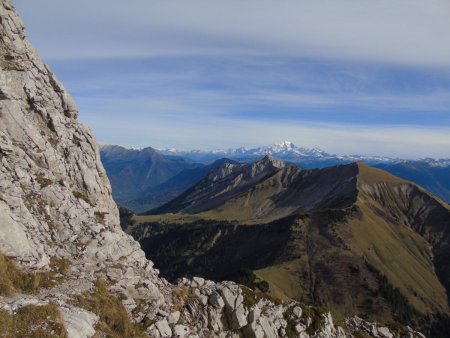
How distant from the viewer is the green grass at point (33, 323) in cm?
3156

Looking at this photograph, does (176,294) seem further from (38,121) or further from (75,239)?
(38,121)

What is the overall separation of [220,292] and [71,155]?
99.2ft

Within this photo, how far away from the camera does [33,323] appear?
1302 inches

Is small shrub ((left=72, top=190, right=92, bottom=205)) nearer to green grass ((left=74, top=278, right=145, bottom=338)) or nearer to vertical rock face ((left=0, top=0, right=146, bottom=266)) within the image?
vertical rock face ((left=0, top=0, right=146, bottom=266))

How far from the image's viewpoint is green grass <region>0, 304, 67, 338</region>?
31.6 m

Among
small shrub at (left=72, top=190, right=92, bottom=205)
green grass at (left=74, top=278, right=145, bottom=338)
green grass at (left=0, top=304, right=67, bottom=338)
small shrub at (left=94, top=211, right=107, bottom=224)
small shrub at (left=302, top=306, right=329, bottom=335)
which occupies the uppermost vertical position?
small shrub at (left=72, top=190, right=92, bottom=205)

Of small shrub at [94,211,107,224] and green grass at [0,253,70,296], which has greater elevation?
small shrub at [94,211,107,224]

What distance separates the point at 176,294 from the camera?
5634 cm

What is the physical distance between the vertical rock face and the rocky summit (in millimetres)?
155

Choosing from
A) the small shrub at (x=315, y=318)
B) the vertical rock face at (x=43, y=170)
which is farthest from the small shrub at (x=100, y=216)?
the small shrub at (x=315, y=318)

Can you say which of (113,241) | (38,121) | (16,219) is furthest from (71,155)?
(16,219)

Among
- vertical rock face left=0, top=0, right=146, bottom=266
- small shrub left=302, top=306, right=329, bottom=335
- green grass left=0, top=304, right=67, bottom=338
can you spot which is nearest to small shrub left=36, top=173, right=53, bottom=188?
vertical rock face left=0, top=0, right=146, bottom=266

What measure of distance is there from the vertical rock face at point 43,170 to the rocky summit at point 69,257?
0.16 metres

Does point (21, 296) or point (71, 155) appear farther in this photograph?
point (71, 155)
